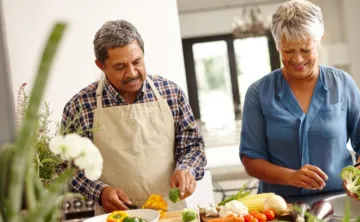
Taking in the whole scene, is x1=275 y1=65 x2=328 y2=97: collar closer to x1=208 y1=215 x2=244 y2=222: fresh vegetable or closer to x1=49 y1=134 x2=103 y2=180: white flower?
x1=208 y1=215 x2=244 y2=222: fresh vegetable

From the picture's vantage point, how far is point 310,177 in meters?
1.80

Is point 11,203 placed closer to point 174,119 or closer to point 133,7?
point 174,119

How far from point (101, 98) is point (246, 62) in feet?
31.2

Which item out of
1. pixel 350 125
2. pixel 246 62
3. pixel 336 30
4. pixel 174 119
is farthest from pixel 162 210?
pixel 246 62

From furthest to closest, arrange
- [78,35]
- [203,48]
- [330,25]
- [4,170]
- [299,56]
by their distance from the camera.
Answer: [203,48]
[330,25]
[78,35]
[299,56]
[4,170]

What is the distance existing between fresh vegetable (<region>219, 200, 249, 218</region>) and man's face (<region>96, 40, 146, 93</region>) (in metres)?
0.59

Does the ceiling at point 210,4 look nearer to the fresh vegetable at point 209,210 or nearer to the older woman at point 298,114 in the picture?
the older woman at point 298,114

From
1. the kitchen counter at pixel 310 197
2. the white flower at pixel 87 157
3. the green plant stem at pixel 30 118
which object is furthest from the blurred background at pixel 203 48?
the green plant stem at pixel 30 118

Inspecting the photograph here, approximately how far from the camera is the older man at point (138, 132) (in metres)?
2.21

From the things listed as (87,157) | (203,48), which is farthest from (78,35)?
(203,48)

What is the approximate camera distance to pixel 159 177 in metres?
2.22

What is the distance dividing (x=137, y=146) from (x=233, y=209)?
582 mm

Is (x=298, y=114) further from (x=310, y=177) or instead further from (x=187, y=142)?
(x=187, y=142)

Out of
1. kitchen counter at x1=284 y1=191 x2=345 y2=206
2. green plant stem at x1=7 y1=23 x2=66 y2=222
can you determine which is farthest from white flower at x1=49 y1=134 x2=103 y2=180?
kitchen counter at x1=284 y1=191 x2=345 y2=206
